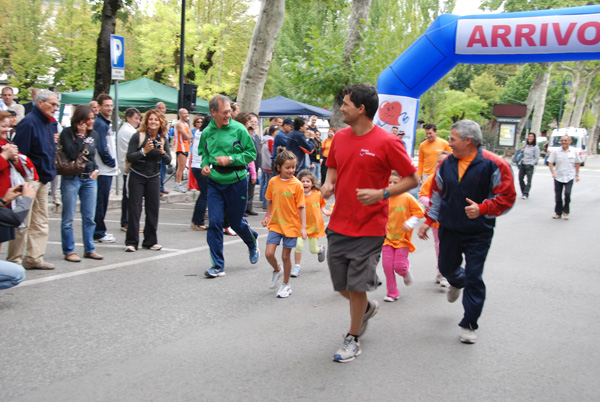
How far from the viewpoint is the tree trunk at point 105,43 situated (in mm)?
13586

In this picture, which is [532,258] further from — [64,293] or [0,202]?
[0,202]

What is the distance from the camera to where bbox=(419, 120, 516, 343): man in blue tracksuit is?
4793 mm

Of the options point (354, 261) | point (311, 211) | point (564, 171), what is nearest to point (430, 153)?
point (311, 211)

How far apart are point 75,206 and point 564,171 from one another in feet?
34.2

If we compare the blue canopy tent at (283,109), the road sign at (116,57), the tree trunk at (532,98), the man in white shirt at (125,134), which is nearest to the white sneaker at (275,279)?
the man in white shirt at (125,134)

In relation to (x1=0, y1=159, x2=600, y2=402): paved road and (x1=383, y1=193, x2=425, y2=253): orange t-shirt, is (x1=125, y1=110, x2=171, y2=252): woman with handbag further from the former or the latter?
(x1=383, y1=193, x2=425, y2=253): orange t-shirt

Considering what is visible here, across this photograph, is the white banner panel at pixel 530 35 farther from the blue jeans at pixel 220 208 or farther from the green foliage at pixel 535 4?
the green foliage at pixel 535 4

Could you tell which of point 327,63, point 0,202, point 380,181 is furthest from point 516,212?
point 0,202

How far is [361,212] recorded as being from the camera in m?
4.38

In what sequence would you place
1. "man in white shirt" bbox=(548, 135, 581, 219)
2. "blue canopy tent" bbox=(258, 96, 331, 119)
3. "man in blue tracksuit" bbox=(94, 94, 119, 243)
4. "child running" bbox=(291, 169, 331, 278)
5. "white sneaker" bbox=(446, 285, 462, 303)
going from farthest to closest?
"blue canopy tent" bbox=(258, 96, 331, 119), "man in white shirt" bbox=(548, 135, 581, 219), "man in blue tracksuit" bbox=(94, 94, 119, 243), "child running" bbox=(291, 169, 331, 278), "white sneaker" bbox=(446, 285, 462, 303)

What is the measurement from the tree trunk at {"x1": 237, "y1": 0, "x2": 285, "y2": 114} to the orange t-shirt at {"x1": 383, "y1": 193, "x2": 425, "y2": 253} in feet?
29.9

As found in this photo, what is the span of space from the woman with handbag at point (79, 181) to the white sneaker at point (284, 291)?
8.77ft

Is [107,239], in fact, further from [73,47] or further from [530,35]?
[73,47]

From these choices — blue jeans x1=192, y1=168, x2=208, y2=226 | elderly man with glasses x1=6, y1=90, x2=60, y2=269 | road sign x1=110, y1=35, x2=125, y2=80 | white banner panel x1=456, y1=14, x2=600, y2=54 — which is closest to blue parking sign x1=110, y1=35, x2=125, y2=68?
road sign x1=110, y1=35, x2=125, y2=80
